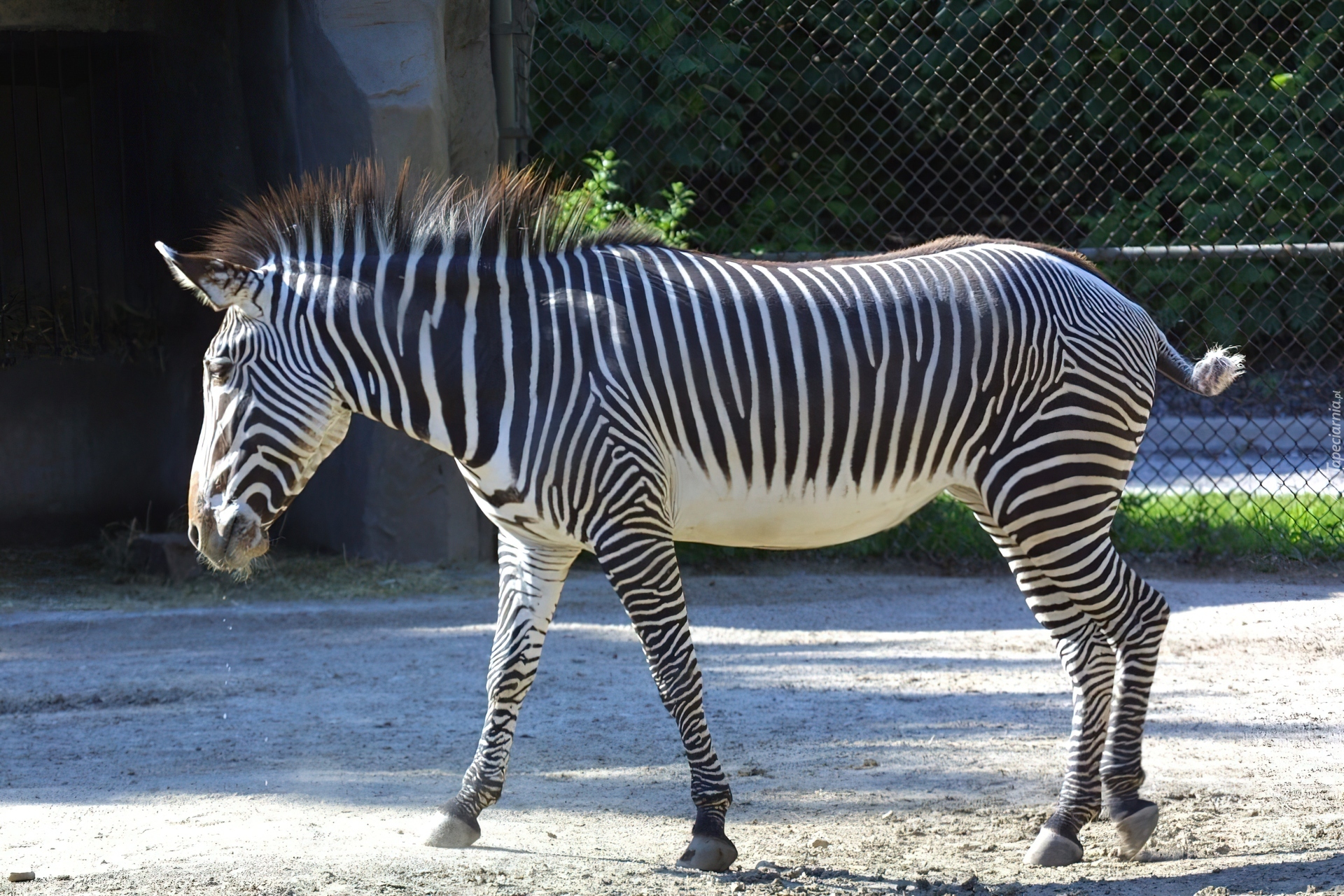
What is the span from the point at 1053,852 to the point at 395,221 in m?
2.46

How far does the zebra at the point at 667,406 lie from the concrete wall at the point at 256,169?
3.13 m

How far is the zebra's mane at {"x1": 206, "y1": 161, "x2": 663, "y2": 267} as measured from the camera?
3.56 metres

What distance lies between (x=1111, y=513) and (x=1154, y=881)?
3.21 feet

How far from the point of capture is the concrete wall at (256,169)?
6844 mm

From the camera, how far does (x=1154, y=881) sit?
10.9 feet

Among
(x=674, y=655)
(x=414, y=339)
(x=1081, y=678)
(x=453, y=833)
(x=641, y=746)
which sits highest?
(x=414, y=339)

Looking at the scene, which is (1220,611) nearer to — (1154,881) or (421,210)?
(1154,881)

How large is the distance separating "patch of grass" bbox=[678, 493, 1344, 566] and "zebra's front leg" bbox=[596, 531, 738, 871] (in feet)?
12.3

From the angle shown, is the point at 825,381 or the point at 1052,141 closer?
the point at 825,381

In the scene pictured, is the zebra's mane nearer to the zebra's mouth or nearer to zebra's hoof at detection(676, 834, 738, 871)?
the zebra's mouth

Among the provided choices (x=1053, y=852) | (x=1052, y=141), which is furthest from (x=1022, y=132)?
(x=1053, y=852)

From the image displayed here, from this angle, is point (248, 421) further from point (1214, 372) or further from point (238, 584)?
point (238, 584)

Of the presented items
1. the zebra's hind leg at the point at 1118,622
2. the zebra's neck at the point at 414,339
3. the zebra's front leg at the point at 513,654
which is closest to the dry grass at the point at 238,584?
the zebra's front leg at the point at 513,654

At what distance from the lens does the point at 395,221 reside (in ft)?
11.7
